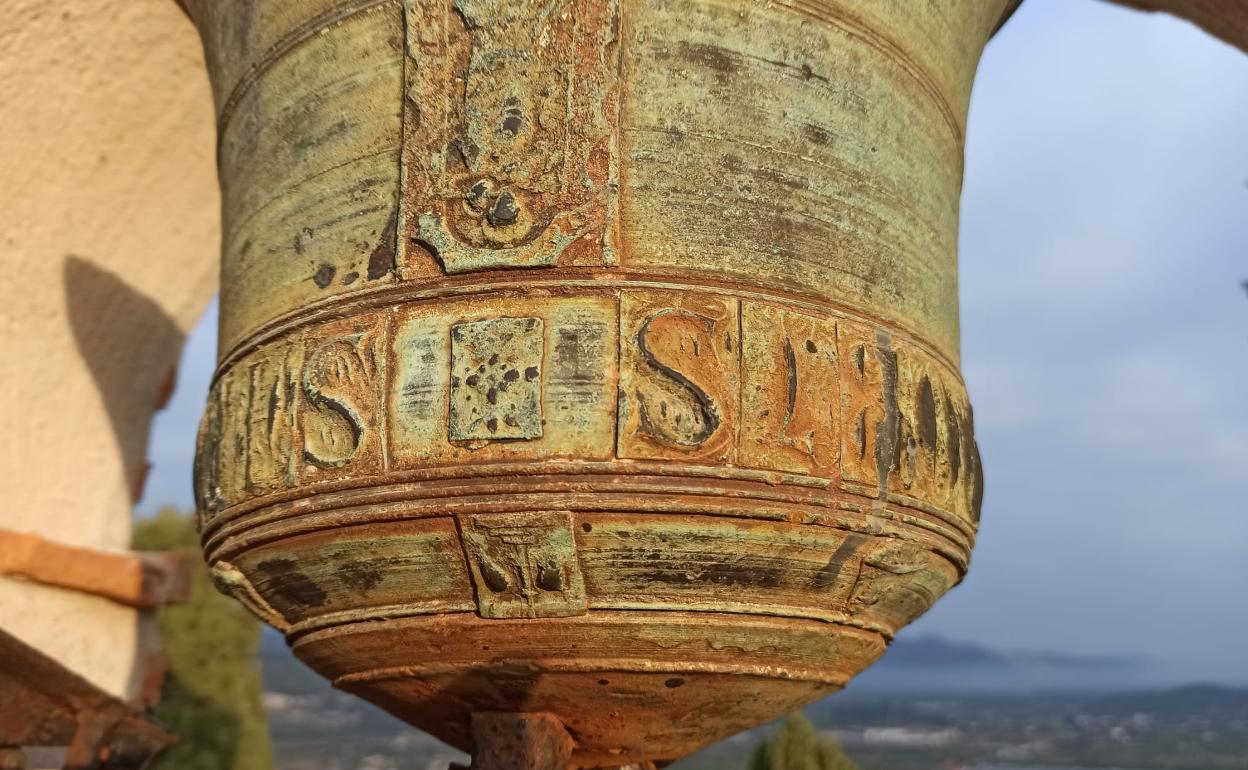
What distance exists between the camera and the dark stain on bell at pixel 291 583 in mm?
2160

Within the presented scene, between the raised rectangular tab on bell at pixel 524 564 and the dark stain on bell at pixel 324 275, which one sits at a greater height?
the dark stain on bell at pixel 324 275

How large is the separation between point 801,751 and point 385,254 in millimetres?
2814

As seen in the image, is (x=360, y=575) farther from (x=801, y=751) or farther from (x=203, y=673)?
(x=203, y=673)

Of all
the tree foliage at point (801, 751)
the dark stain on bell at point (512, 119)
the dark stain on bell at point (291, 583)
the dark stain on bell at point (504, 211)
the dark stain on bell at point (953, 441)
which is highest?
the dark stain on bell at point (512, 119)

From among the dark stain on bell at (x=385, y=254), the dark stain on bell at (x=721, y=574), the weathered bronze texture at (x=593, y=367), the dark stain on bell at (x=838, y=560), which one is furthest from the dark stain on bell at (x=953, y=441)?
the dark stain on bell at (x=385, y=254)

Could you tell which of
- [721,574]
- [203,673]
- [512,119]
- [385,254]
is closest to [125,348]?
[203,673]

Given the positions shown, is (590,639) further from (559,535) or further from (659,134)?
(659,134)

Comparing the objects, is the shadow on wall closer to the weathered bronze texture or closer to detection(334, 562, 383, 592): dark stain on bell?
the weathered bronze texture

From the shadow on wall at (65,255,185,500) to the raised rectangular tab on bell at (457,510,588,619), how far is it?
3105mm

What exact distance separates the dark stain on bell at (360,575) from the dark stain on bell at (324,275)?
18.5 inches

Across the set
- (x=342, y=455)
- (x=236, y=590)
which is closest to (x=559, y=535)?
(x=342, y=455)

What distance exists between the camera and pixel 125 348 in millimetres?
4797

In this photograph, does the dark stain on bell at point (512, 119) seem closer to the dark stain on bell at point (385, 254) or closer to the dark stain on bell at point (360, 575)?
the dark stain on bell at point (385, 254)

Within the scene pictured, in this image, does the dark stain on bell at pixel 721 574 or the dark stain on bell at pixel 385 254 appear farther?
the dark stain on bell at pixel 385 254
